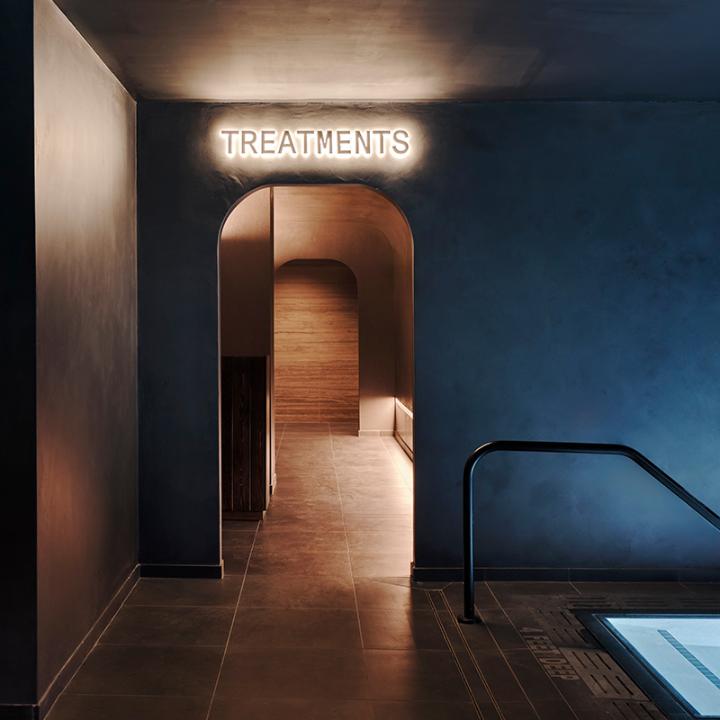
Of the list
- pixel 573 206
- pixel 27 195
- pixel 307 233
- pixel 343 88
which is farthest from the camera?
pixel 307 233

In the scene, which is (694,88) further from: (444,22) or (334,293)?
(334,293)

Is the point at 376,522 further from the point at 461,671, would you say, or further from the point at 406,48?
the point at 406,48

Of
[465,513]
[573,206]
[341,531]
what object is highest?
[573,206]

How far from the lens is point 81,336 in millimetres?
3717

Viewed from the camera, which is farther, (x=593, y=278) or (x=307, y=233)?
(x=307, y=233)

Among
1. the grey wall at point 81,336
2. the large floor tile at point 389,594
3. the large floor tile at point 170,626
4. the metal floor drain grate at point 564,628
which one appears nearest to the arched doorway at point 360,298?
the grey wall at point 81,336

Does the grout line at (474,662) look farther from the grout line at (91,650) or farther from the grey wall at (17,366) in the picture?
the grey wall at (17,366)

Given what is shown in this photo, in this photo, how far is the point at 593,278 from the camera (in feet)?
16.2

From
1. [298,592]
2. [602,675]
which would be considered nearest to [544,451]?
[602,675]

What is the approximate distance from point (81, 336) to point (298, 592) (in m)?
2.07

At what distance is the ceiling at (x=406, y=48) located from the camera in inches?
137

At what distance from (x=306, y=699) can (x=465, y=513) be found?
135 centimetres

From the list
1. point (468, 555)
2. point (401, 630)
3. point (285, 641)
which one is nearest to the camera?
point (285, 641)

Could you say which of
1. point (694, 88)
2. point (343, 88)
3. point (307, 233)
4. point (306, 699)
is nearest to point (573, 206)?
point (694, 88)
